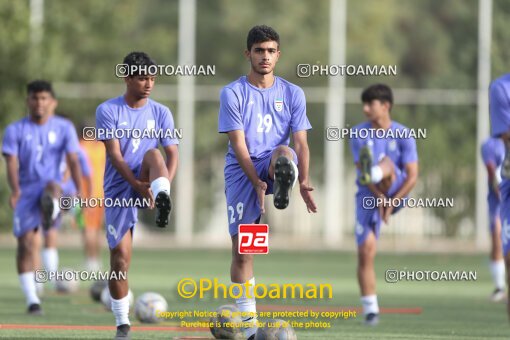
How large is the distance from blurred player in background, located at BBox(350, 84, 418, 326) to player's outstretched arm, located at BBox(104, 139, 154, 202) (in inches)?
139

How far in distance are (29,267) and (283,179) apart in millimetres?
5757

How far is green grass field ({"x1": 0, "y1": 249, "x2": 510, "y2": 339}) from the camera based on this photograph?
13.0m

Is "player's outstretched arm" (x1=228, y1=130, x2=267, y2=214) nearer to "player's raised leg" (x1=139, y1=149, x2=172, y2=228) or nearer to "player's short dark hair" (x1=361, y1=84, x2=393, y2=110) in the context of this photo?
"player's raised leg" (x1=139, y1=149, x2=172, y2=228)

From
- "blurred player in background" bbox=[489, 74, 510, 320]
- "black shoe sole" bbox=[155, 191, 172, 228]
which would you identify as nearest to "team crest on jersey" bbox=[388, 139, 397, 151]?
"black shoe sole" bbox=[155, 191, 172, 228]

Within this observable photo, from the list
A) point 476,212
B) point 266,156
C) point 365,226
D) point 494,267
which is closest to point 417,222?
point 476,212

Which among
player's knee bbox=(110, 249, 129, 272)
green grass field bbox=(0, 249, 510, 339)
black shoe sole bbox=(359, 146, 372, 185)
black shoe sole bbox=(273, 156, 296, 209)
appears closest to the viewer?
black shoe sole bbox=(273, 156, 296, 209)

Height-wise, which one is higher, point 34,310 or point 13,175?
point 13,175

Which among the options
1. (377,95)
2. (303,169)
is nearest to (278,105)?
(303,169)

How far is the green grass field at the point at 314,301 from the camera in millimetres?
12953

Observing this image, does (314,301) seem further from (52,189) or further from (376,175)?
(52,189)

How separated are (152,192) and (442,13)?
41.6m

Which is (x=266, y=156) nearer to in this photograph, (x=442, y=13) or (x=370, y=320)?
(x=370, y=320)

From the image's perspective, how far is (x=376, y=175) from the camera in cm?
1421

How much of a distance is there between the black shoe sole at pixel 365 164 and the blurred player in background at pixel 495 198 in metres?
3.06
